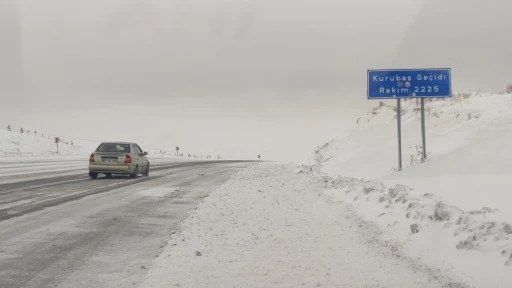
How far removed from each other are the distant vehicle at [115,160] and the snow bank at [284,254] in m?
11.6

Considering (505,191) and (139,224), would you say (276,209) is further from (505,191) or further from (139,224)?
(505,191)

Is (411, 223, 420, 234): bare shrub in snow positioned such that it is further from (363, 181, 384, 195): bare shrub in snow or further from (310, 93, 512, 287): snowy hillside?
(363, 181, 384, 195): bare shrub in snow

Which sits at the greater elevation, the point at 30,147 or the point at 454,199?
the point at 30,147

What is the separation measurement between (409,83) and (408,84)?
0.19 ft

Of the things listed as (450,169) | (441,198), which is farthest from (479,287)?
(450,169)

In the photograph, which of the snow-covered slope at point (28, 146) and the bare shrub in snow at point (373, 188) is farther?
the snow-covered slope at point (28, 146)

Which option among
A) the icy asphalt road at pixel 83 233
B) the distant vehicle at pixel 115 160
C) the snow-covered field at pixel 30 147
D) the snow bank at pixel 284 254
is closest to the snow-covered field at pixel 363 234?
the snow bank at pixel 284 254

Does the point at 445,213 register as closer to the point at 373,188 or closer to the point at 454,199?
the point at 454,199

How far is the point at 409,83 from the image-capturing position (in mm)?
19438

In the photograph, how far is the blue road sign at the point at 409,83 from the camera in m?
19.1

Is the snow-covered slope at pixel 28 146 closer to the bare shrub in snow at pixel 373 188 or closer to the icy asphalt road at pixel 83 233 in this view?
the icy asphalt road at pixel 83 233

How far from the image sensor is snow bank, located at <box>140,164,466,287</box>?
202 inches

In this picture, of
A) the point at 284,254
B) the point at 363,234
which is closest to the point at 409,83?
the point at 363,234

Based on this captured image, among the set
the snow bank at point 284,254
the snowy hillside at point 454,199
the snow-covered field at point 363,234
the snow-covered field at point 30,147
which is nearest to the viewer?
the snow bank at point 284,254
